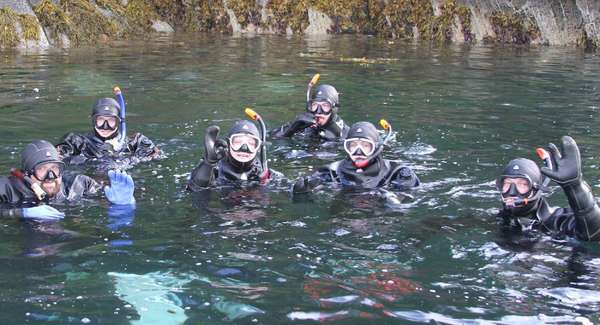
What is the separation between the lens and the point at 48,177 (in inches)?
270

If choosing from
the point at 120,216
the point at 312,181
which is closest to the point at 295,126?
the point at 312,181

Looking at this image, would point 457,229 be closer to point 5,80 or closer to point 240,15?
point 5,80

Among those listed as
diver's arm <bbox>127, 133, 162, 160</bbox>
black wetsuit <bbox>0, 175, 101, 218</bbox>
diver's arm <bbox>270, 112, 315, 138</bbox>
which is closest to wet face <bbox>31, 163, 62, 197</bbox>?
black wetsuit <bbox>0, 175, 101, 218</bbox>

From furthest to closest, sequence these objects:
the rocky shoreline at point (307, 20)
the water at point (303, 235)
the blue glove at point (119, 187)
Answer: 1. the rocky shoreline at point (307, 20)
2. the blue glove at point (119, 187)
3. the water at point (303, 235)

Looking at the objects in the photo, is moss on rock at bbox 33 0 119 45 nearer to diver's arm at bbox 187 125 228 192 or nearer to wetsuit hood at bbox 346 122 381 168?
diver's arm at bbox 187 125 228 192

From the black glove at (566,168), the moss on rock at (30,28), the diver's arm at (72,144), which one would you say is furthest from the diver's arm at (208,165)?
the moss on rock at (30,28)

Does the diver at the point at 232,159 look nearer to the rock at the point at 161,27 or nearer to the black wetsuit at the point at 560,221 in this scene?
the black wetsuit at the point at 560,221

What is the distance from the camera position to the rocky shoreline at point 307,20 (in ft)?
68.6

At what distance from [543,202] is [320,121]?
460cm

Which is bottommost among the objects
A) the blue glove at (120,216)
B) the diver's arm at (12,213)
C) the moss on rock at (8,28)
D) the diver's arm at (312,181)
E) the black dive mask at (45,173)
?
the blue glove at (120,216)

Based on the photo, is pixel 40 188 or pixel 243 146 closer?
pixel 40 188

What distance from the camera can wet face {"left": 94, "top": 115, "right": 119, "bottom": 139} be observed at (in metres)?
9.13

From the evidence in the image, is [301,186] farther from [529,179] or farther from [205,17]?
[205,17]

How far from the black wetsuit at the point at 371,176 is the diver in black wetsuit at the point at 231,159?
25.1 inches
